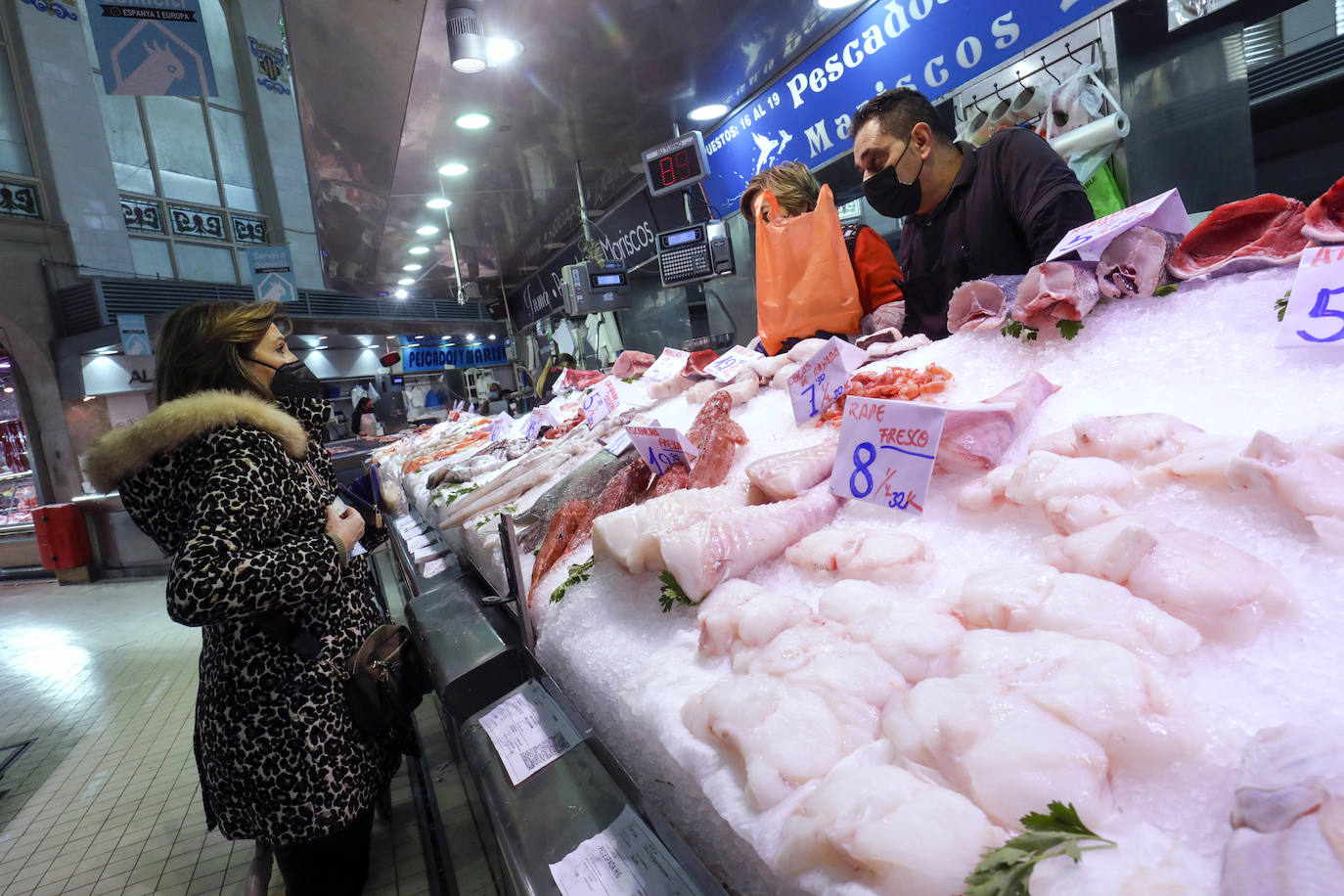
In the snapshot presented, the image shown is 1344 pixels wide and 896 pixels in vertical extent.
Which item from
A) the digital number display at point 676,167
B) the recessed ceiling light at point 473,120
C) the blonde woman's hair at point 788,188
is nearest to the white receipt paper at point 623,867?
the blonde woman's hair at point 788,188

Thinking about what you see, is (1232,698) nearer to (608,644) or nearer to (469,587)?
(608,644)

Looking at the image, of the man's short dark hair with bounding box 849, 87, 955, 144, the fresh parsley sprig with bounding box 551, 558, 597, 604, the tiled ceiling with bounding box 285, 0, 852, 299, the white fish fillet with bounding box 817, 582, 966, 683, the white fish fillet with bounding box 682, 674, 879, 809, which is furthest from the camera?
the tiled ceiling with bounding box 285, 0, 852, 299

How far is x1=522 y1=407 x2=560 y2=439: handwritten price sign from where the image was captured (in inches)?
161

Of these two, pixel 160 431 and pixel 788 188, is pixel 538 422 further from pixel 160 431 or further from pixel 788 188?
pixel 160 431

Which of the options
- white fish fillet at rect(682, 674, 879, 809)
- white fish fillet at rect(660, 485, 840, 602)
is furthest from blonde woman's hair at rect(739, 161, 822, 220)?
white fish fillet at rect(682, 674, 879, 809)

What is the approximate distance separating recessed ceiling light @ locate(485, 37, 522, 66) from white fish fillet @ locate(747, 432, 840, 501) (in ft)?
11.9

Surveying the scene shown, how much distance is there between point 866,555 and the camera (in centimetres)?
111

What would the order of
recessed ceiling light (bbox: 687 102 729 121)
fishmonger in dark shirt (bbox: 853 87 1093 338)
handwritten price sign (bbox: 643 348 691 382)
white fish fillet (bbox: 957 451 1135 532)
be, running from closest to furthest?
white fish fillet (bbox: 957 451 1135 532)
fishmonger in dark shirt (bbox: 853 87 1093 338)
handwritten price sign (bbox: 643 348 691 382)
recessed ceiling light (bbox: 687 102 729 121)

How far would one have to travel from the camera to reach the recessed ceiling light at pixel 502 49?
160 inches

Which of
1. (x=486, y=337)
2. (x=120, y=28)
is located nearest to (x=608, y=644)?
(x=120, y=28)

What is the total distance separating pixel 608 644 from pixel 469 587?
1213 mm

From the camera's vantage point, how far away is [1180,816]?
0.60 metres

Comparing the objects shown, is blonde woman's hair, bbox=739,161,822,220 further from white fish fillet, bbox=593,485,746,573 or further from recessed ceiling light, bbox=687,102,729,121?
recessed ceiling light, bbox=687,102,729,121

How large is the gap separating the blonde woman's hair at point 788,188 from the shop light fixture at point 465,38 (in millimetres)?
1768
